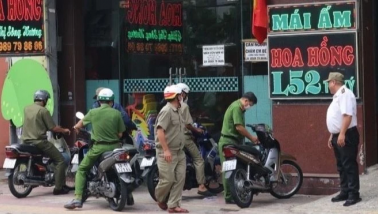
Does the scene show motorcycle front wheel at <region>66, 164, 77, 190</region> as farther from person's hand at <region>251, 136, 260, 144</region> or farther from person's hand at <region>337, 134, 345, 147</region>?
person's hand at <region>337, 134, 345, 147</region>

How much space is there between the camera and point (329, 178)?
12.8 m

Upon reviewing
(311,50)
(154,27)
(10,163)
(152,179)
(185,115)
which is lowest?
(152,179)

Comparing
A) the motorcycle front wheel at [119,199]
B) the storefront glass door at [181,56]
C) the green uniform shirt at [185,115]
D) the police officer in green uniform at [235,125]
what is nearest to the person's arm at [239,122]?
the police officer in green uniform at [235,125]

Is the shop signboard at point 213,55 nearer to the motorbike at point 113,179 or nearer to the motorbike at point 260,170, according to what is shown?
the motorbike at point 260,170

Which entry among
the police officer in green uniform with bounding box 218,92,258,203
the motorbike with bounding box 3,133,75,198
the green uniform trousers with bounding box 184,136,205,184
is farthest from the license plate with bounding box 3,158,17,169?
the police officer in green uniform with bounding box 218,92,258,203

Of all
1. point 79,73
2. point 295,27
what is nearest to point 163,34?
point 79,73

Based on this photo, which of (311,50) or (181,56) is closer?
(311,50)

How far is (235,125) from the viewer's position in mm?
12023

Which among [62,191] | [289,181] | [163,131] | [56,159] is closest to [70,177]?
[62,191]

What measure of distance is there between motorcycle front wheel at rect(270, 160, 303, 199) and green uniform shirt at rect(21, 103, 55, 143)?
4.08m

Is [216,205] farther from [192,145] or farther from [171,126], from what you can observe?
[171,126]

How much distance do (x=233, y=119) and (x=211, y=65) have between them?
3449mm

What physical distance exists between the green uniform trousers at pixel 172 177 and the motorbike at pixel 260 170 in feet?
2.68

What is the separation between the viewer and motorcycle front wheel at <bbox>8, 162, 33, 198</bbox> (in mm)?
13484
